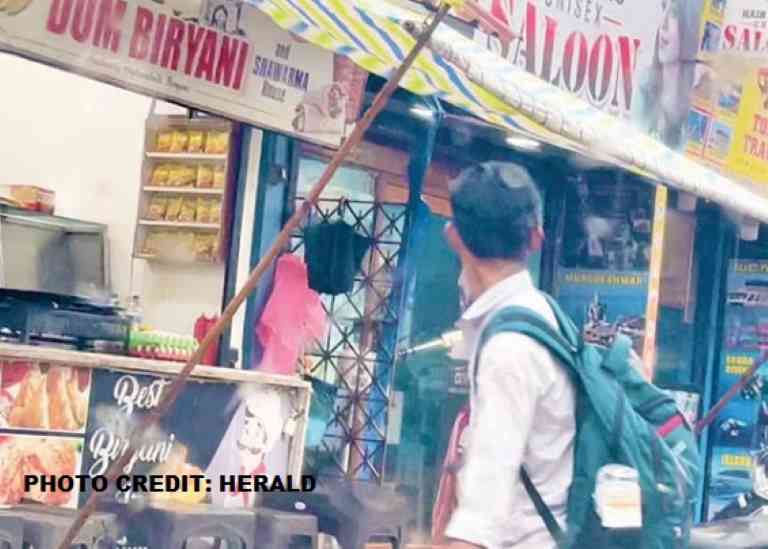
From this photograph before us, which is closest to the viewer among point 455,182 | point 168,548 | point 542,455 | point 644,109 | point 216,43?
point 542,455

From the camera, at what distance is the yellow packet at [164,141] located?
6426mm

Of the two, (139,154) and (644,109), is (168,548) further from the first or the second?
(644,109)

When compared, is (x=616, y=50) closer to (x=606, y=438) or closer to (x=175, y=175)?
(x=175, y=175)

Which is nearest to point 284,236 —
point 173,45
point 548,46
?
point 173,45

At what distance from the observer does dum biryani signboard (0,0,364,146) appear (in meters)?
5.11

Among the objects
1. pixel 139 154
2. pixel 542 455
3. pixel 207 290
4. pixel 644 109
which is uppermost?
pixel 644 109

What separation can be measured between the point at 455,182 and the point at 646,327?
3.29 meters

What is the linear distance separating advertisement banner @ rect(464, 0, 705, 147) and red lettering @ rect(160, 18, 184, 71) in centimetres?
159

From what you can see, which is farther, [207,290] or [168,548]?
[207,290]

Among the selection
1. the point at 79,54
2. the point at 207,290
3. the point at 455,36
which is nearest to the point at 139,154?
the point at 207,290

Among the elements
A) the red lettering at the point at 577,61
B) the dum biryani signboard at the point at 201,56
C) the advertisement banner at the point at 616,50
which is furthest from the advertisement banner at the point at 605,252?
the dum biryani signboard at the point at 201,56

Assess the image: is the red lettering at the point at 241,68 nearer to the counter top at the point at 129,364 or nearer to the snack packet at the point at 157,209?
the snack packet at the point at 157,209

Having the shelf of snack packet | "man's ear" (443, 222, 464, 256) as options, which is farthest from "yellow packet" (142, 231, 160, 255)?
"man's ear" (443, 222, 464, 256)

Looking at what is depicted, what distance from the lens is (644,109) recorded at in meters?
7.88
